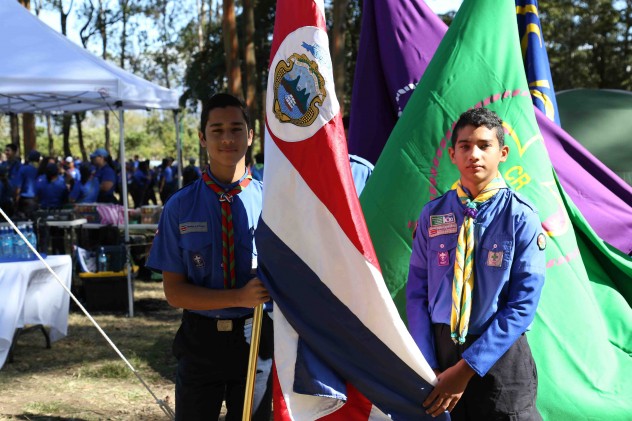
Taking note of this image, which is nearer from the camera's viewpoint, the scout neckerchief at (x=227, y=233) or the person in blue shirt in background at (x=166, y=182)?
the scout neckerchief at (x=227, y=233)

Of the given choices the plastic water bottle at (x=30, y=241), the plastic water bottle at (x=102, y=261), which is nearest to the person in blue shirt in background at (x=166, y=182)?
the plastic water bottle at (x=102, y=261)

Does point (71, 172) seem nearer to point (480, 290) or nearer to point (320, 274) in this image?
point (320, 274)

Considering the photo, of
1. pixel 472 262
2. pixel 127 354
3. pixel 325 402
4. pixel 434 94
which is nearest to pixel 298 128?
pixel 472 262

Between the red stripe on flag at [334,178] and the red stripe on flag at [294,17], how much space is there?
34 cm

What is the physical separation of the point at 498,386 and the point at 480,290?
1.12 feet

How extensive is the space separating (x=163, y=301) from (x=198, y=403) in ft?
24.1

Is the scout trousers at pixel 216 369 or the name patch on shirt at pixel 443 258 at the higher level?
the name patch on shirt at pixel 443 258

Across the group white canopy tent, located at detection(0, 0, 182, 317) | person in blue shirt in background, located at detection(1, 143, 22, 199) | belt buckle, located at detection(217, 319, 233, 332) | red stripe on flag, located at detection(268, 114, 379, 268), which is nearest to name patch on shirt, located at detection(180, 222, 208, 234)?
belt buckle, located at detection(217, 319, 233, 332)

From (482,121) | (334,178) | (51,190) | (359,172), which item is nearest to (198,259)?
(334,178)

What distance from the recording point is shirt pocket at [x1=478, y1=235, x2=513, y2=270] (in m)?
2.66

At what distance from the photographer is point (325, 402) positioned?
258cm

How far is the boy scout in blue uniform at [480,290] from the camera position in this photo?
259cm

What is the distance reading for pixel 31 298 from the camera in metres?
7.03

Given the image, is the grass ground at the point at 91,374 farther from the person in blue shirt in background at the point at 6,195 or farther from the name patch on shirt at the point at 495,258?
the person in blue shirt in background at the point at 6,195
